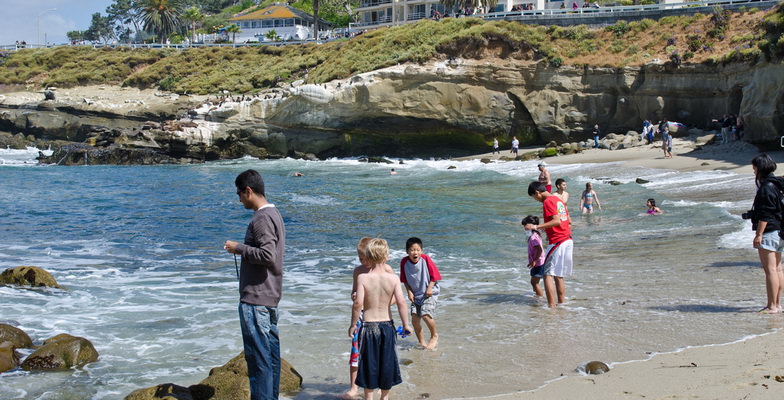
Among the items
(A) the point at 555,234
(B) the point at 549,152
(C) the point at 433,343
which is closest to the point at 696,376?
(C) the point at 433,343

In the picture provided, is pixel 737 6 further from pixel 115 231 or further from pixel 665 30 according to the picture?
pixel 115 231

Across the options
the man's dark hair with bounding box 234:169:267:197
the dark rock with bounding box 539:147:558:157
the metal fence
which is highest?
the metal fence

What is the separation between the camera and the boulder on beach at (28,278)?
34.4 feet

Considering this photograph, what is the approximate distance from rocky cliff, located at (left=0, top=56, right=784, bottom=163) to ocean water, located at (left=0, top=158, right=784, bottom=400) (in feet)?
41.8

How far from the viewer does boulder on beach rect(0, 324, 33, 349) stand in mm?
7352

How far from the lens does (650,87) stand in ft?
118

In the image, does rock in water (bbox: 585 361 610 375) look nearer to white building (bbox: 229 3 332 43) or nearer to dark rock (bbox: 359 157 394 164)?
dark rock (bbox: 359 157 394 164)

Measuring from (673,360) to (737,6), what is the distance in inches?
1476

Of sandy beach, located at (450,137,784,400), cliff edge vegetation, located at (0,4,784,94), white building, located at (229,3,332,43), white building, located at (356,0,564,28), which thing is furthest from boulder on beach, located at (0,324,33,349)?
white building, located at (229,3,332,43)

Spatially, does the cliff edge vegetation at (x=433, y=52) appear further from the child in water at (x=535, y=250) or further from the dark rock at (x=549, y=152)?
the child in water at (x=535, y=250)

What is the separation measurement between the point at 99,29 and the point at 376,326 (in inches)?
6325

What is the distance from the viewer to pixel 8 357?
6.82m

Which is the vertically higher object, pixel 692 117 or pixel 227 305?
pixel 692 117

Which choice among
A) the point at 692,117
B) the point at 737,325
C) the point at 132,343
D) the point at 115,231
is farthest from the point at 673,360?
the point at 692,117
